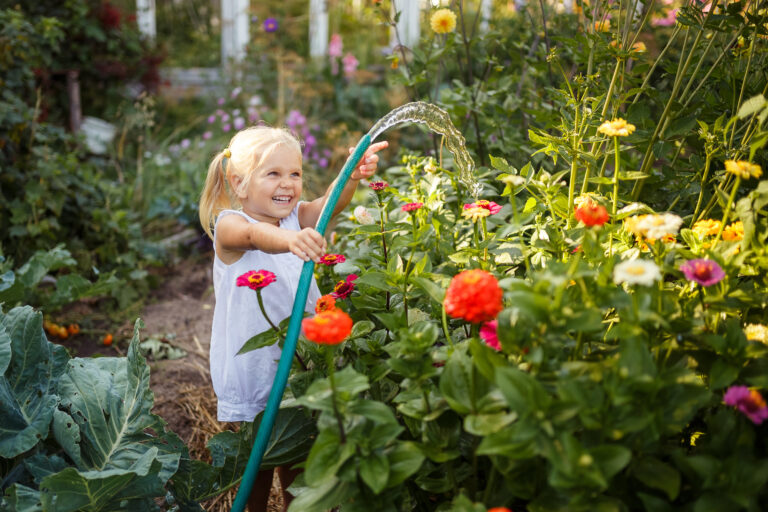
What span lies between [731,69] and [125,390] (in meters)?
1.69

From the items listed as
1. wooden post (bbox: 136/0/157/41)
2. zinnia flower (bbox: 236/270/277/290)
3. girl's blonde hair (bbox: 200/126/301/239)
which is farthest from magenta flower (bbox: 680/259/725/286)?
wooden post (bbox: 136/0/157/41)

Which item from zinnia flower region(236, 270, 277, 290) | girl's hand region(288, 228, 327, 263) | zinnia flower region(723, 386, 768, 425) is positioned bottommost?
zinnia flower region(723, 386, 768, 425)

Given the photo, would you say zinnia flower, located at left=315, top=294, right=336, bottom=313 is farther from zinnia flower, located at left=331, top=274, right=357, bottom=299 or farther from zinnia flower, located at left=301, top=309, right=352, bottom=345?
zinnia flower, located at left=301, top=309, right=352, bottom=345

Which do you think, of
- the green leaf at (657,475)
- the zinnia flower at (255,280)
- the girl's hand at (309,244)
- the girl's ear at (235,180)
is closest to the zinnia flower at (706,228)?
the green leaf at (657,475)

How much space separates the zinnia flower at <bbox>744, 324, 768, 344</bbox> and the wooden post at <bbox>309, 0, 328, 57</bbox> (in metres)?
5.30

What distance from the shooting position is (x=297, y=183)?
62.6 inches

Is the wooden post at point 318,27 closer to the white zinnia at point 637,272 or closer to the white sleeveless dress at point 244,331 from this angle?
the white sleeveless dress at point 244,331

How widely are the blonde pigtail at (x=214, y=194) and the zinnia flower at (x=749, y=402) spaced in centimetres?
129

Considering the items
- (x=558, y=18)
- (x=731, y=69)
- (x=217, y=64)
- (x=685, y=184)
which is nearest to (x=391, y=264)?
(x=685, y=184)

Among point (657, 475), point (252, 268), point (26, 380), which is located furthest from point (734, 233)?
point (26, 380)

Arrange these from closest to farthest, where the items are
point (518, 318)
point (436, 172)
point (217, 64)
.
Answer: point (518, 318), point (436, 172), point (217, 64)

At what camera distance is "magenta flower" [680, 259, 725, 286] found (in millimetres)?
968

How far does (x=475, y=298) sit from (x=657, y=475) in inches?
14.9

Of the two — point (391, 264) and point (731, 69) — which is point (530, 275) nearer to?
point (391, 264)
